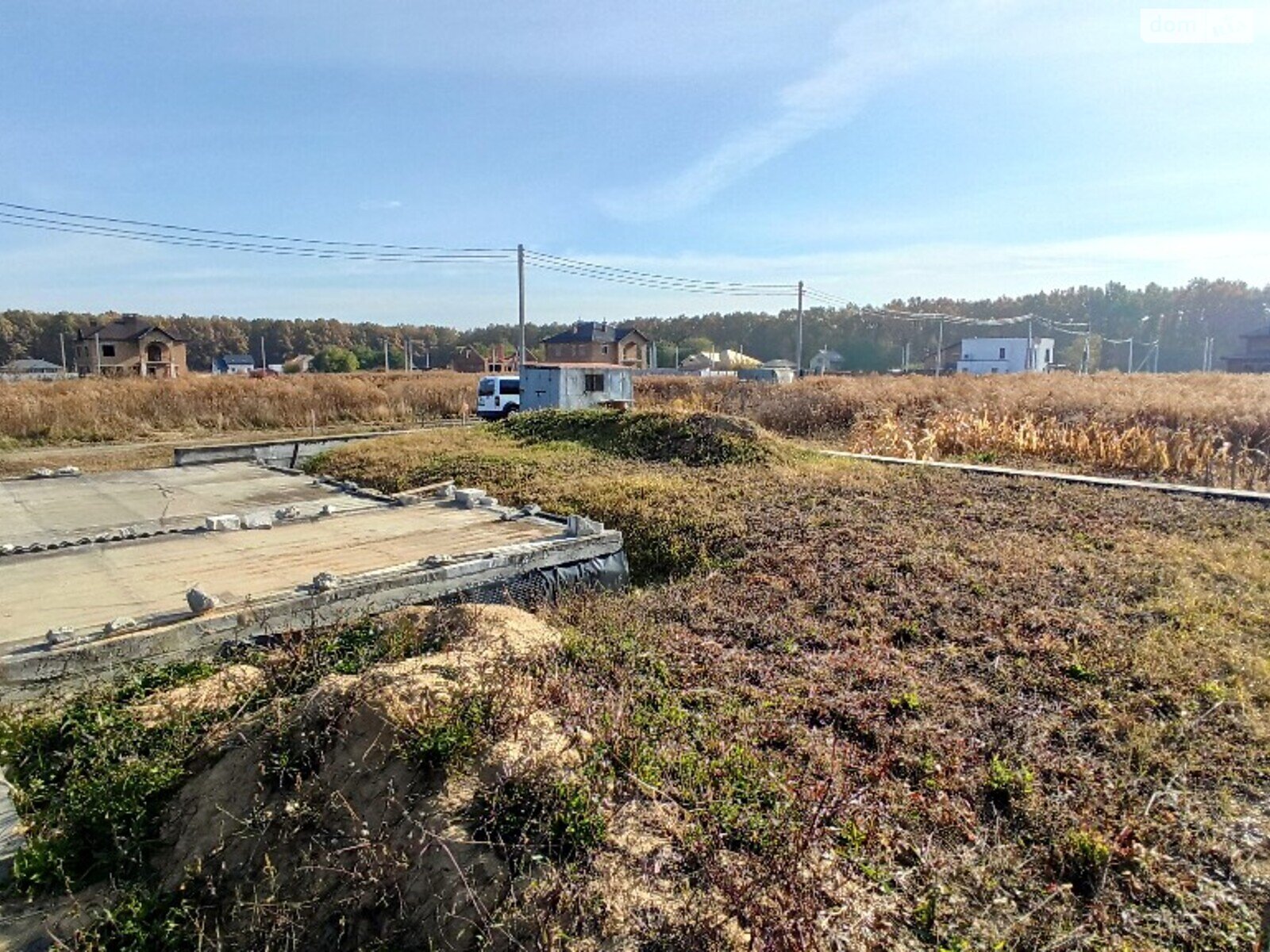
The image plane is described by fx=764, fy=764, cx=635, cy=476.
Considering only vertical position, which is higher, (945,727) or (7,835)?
(945,727)

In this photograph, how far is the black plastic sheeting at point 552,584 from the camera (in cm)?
589

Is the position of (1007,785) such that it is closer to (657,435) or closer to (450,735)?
(450,735)

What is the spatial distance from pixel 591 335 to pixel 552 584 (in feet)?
145

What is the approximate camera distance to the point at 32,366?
51.7m

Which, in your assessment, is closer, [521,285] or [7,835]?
[7,835]

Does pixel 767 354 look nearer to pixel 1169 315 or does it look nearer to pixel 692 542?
pixel 1169 315

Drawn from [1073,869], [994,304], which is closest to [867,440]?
[1073,869]

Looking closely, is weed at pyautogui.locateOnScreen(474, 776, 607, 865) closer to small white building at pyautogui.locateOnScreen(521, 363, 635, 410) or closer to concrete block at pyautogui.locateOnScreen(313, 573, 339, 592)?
concrete block at pyautogui.locateOnScreen(313, 573, 339, 592)

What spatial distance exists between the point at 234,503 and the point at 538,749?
26.1ft

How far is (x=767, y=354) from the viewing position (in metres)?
77.6

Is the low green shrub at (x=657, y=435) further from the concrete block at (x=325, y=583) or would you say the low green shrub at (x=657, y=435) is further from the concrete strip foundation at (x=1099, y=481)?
the concrete block at (x=325, y=583)

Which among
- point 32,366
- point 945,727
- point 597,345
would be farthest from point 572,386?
point 32,366

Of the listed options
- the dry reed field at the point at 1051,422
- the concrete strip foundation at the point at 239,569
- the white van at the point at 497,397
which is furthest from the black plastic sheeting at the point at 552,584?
the white van at the point at 497,397

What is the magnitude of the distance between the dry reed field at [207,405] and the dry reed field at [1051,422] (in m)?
10.3
